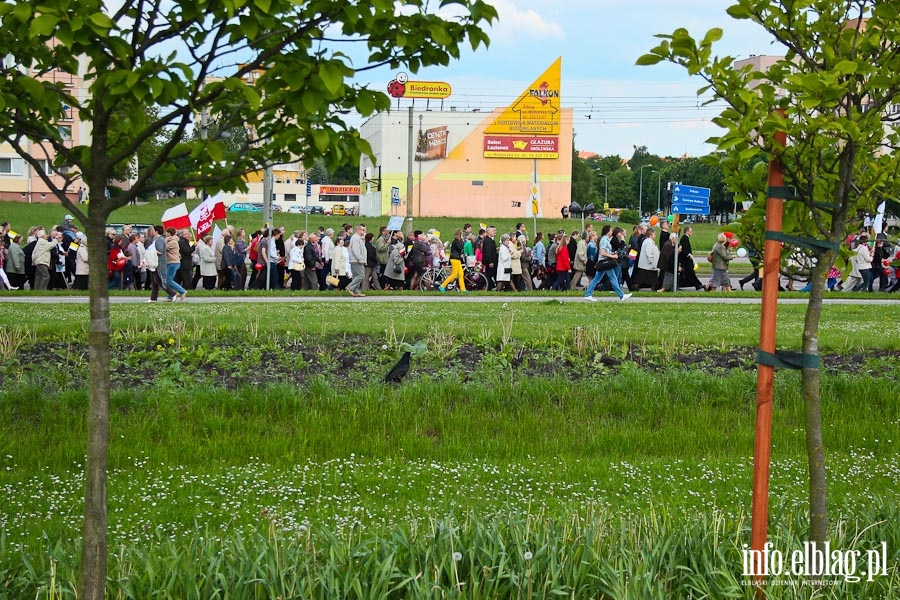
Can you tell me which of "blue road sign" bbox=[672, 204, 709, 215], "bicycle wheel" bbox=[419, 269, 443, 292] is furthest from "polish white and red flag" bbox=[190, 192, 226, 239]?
"blue road sign" bbox=[672, 204, 709, 215]

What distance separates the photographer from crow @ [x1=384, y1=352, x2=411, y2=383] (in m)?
9.47

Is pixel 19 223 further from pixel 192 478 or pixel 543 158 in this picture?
pixel 192 478

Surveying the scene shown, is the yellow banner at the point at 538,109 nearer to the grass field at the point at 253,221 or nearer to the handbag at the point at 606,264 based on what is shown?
the grass field at the point at 253,221

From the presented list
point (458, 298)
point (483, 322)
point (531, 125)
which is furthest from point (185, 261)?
point (531, 125)

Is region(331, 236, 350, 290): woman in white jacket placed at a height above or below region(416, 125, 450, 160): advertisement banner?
below

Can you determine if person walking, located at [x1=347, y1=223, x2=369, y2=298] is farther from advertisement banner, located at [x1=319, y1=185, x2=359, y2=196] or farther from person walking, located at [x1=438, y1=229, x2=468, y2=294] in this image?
advertisement banner, located at [x1=319, y1=185, x2=359, y2=196]

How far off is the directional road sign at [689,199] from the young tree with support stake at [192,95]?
77.0ft

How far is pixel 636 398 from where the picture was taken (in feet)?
30.0

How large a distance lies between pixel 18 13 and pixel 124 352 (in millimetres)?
8469

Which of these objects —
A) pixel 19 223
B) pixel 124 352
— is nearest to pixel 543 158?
pixel 19 223

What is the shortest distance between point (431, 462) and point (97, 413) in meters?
4.20

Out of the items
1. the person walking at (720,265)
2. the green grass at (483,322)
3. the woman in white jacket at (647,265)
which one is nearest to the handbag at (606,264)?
the green grass at (483,322)

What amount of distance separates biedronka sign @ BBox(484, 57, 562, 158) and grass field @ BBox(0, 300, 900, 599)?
2888 inches

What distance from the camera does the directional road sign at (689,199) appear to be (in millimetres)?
26656
